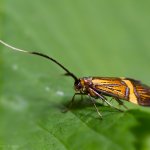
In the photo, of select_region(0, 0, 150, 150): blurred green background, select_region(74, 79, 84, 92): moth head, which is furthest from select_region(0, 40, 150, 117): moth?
select_region(0, 0, 150, 150): blurred green background

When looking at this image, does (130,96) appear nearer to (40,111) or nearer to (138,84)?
(138,84)

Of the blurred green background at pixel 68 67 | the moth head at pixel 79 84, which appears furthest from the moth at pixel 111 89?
the blurred green background at pixel 68 67

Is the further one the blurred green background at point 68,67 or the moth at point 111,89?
the moth at point 111,89

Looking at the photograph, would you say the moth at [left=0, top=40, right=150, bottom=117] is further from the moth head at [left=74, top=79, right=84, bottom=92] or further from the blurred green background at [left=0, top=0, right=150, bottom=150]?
the blurred green background at [left=0, top=0, right=150, bottom=150]

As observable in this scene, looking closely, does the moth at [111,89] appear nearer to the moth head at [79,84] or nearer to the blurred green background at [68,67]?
the moth head at [79,84]

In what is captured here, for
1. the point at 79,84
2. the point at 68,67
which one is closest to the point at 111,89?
the point at 79,84

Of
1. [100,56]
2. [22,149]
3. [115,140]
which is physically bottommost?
[100,56]

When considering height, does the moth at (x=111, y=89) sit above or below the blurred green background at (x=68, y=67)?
below

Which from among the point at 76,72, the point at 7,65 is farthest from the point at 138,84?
the point at 7,65
